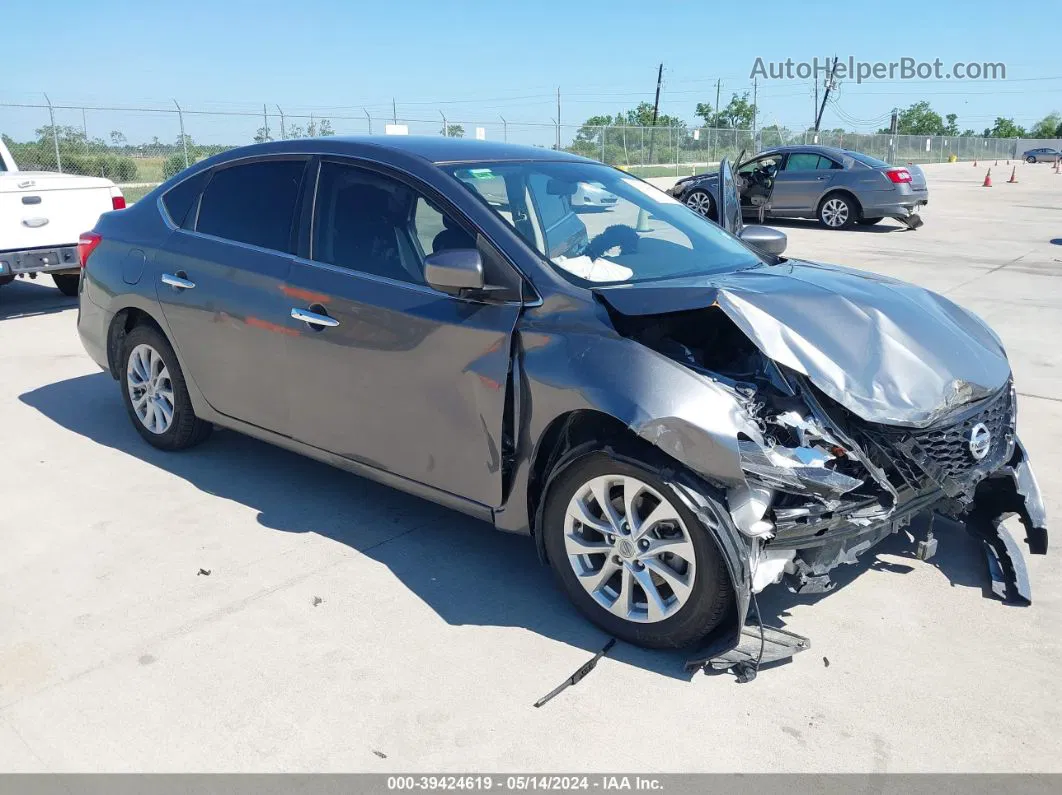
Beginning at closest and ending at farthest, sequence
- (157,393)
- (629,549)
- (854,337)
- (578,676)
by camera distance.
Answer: (578,676) → (629,549) → (854,337) → (157,393)

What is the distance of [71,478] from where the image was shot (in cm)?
511

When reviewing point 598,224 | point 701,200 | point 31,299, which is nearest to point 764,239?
point 598,224

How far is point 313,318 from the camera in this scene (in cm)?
425

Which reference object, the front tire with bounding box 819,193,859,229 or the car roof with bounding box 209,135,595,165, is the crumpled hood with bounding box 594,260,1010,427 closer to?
the car roof with bounding box 209,135,595,165

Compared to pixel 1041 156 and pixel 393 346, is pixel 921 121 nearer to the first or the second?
pixel 1041 156

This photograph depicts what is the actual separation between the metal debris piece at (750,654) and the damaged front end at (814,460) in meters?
Result: 0.20

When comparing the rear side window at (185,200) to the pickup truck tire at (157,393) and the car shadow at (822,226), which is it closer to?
the pickup truck tire at (157,393)

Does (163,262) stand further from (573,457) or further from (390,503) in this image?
(573,457)

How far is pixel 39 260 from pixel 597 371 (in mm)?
7490

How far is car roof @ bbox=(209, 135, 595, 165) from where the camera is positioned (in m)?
4.29

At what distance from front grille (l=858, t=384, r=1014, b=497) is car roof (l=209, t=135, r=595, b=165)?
7.03 ft

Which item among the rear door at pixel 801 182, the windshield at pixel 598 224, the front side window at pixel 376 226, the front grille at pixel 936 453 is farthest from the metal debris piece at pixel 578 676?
the rear door at pixel 801 182

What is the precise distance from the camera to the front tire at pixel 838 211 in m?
18.1
